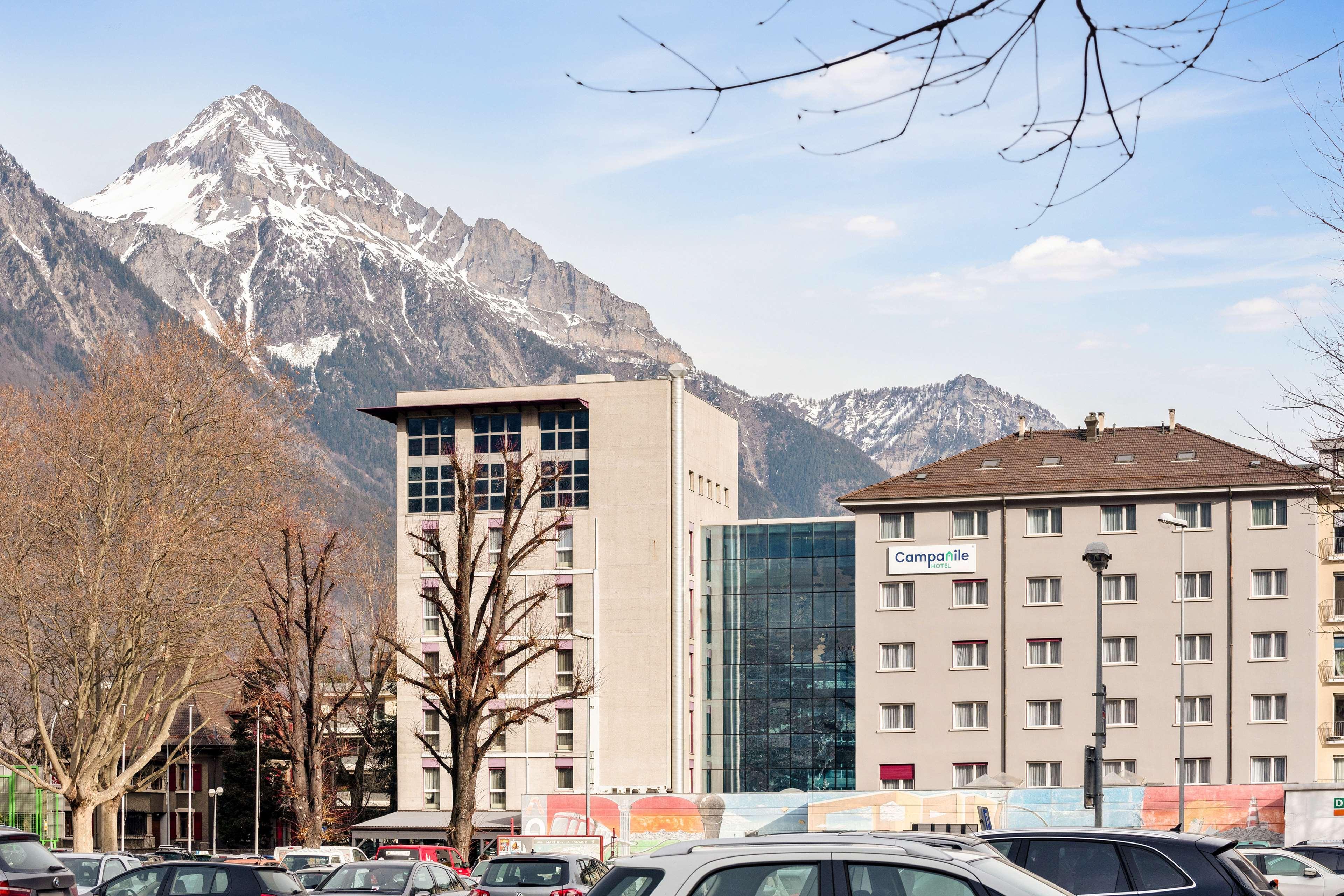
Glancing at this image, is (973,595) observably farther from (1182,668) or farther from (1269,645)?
(1182,668)

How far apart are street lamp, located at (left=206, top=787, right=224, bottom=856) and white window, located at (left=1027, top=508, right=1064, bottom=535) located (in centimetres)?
3955

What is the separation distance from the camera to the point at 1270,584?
67.0 meters

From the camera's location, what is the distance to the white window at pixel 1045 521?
229ft

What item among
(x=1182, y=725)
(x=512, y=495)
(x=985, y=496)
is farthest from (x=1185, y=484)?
(x=512, y=495)

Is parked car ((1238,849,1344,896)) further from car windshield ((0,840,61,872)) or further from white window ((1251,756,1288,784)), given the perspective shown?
white window ((1251,756,1288,784))

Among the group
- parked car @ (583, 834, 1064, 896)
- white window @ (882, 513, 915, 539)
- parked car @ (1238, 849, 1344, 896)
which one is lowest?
parked car @ (1238, 849, 1344, 896)

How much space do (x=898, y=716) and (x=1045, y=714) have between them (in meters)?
6.09

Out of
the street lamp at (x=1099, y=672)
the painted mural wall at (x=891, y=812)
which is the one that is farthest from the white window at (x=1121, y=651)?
the street lamp at (x=1099, y=672)

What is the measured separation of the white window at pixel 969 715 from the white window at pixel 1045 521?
25.0ft

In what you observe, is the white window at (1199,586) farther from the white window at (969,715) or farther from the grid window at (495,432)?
the grid window at (495,432)

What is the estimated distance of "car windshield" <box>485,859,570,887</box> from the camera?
23.7m

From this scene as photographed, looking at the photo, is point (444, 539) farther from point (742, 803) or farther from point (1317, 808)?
point (1317, 808)

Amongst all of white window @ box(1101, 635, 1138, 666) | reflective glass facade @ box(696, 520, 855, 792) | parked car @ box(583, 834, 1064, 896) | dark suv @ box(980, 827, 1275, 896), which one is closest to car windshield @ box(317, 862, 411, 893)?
dark suv @ box(980, 827, 1275, 896)

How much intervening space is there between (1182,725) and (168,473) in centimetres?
3238
